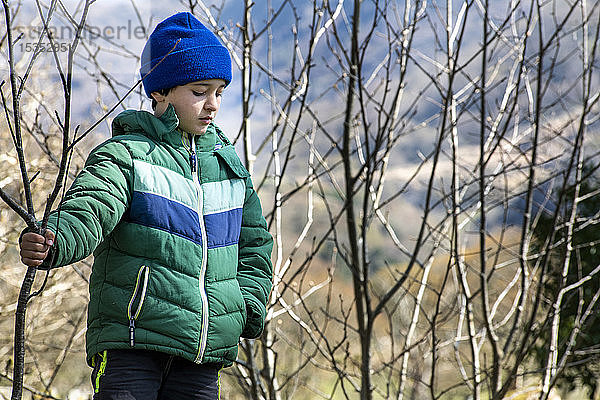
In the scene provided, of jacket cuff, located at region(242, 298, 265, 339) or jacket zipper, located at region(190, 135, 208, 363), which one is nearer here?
jacket zipper, located at region(190, 135, 208, 363)

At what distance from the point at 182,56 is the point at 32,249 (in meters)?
0.66

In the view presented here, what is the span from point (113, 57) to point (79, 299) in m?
2.73

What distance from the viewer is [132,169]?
1405mm

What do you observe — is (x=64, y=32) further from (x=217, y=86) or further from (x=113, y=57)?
(x=113, y=57)

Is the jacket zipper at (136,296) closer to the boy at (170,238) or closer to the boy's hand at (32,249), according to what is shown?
the boy at (170,238)

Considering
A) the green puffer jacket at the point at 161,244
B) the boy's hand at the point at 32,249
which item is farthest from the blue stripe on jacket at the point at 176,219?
the boy's hand at the point at 32,249

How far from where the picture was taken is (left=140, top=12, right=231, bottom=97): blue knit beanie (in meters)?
1.54

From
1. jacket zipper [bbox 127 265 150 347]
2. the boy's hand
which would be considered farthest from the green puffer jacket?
the boy's hand

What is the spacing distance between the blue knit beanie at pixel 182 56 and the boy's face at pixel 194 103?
2 centimetres

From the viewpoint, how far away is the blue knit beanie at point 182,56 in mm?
1538

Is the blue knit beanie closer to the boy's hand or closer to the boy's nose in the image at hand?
the boy's nose

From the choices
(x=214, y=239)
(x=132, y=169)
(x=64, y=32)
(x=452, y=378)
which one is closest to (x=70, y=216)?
(x=132, y=169)

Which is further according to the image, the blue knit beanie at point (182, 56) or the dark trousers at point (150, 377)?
the blue knit beanie at point (182, 56)

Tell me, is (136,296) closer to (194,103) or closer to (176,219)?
(176,219)
